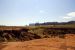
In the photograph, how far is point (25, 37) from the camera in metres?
33.8

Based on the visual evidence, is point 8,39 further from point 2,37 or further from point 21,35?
point 21,35

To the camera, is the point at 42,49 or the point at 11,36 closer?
the point at 42,49

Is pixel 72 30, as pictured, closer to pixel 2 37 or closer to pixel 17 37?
pixel 17 37

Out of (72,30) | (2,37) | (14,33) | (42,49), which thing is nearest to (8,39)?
(2,37)

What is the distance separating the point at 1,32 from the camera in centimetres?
3180

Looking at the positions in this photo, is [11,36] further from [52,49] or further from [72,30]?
[72,30]

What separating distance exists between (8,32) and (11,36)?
81.9 inches

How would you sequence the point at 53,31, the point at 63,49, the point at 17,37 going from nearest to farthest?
the point at 63,49
the point at 17,37
the point at 53,31

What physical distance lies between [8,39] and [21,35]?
443 cm

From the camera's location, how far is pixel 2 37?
30188mm

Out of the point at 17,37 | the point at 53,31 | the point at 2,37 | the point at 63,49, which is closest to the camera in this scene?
the point at 63,49

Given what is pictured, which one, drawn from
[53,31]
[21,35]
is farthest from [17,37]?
[53,31]

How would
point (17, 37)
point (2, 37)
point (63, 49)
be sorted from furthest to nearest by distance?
point (17, 37) < point (2, 37) < point (63, 49)

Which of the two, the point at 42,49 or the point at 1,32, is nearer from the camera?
the point at 42,49
